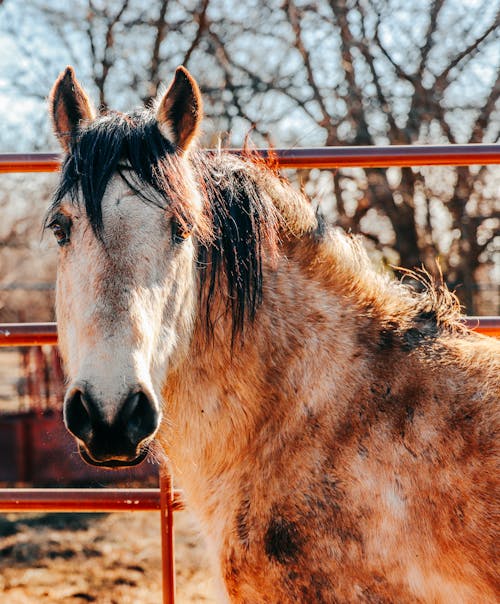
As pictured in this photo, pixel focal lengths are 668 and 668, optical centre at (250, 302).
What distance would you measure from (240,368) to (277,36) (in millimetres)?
6316

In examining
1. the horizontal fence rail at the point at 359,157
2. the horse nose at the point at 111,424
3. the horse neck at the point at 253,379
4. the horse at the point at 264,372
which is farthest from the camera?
the horizontal fence rail at the point at 359,157

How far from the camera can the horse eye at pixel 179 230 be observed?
1832 mm

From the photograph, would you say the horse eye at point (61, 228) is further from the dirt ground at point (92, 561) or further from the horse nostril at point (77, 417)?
the dirt ground at point (92, 561)

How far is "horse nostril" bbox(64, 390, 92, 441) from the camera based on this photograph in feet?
5.03

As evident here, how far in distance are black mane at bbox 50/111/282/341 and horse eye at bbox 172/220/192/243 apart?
63 mm

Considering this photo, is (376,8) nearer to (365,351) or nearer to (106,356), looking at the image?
(365,351)

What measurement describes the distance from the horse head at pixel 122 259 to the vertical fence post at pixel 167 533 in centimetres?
70

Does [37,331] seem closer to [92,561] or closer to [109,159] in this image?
[109,159]

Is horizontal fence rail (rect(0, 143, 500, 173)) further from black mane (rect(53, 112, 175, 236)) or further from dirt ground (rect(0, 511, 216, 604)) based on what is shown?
dirt ground (rect(0, 511, 216, 604))

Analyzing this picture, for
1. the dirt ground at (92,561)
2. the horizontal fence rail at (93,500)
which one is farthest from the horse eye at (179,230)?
the dirt ground at (92,561)

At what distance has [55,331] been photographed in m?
2.45

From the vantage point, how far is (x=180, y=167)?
1.90 metres

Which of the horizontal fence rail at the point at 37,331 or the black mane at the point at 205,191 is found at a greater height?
the black mane at the point at 205,191

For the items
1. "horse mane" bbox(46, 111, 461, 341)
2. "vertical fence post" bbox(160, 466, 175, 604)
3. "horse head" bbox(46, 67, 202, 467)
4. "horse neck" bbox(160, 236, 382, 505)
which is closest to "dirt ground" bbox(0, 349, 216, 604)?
"vertical fence post" bbox(160, 466, 175, 604)
